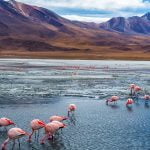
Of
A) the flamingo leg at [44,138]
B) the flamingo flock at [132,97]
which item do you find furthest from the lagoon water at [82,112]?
the flamingo flock at [132,97]

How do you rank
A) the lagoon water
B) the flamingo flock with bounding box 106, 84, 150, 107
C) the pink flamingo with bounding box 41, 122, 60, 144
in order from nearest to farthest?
the lagoon water < the pink flamingo with bounding box 41, 122, 60, 144 < the flamingo flock with bounding box 106, 84, 150, 107

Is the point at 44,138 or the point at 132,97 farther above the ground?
the point at 132,97

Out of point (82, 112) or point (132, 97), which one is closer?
point (82, 112)

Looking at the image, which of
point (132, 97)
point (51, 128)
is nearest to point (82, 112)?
point (51, 128)

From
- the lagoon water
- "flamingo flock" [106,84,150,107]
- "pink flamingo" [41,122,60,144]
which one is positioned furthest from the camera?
"flamingo flock" [106,84,150,107]

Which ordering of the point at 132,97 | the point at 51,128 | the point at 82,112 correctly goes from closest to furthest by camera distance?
the point at 51,128
the point at 82,112
the point at 132,97

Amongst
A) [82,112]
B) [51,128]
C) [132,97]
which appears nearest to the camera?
[51,128]

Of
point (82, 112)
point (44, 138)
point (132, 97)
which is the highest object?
point (132, 97)

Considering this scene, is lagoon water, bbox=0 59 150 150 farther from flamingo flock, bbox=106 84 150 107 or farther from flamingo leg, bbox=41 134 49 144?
flamingo flock, bbox=106 84 150 107

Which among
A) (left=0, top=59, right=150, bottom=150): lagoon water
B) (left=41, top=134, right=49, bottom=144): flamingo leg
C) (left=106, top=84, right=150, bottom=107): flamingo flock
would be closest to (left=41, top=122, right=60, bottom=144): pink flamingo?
(left=41, top=134, right=49, bottom=144): flamingo leg

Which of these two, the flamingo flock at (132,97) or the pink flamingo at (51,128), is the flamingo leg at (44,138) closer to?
the pink flamingo at (51,128)

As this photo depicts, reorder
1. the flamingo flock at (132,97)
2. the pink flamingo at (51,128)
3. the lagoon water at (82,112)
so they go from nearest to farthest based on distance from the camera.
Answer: the lagoon water at (82,112) → the pink flamingo at (51,128) → the flamingo flock at (132,97)

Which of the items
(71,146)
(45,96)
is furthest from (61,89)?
(71,146)

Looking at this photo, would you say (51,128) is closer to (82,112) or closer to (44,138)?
(44,138)
